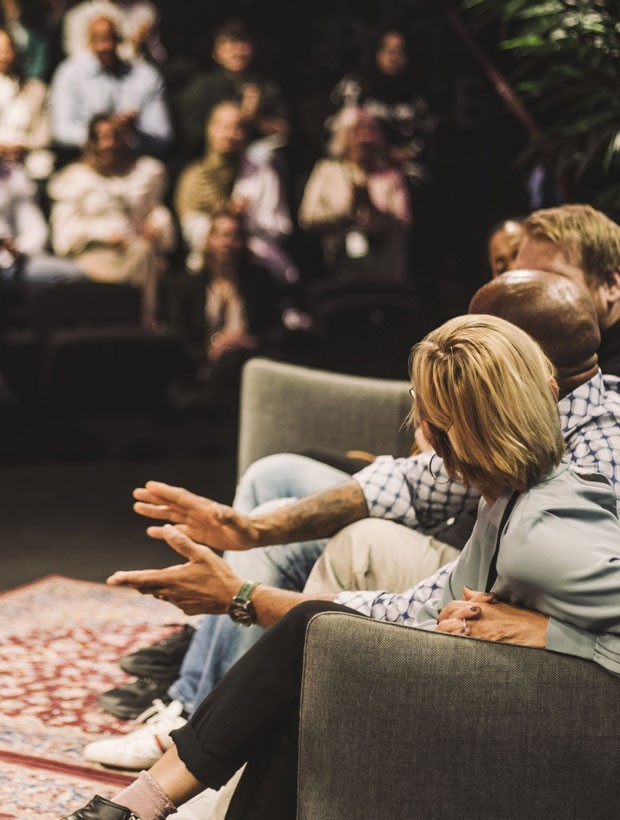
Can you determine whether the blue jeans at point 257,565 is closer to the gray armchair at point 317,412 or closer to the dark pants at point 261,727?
the gray armchair at point 317,412

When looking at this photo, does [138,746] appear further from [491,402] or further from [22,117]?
[22,117]

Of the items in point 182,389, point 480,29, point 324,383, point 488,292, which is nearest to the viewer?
point 488,292

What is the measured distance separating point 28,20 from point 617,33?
4060 mm

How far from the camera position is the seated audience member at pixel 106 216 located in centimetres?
568

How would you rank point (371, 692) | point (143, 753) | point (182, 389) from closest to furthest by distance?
point (371, 692) → point (143, 753) → point (182, 389)

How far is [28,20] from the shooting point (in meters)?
5.95

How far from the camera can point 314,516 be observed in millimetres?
2047

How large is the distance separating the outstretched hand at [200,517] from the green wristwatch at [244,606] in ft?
0.72

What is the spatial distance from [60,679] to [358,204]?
13.2ft

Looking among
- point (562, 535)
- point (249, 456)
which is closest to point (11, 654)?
point (249, 456)

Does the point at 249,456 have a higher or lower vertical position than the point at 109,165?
lower

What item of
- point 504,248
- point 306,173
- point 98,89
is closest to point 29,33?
point 98,89

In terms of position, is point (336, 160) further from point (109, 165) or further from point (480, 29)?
point (480, 29)

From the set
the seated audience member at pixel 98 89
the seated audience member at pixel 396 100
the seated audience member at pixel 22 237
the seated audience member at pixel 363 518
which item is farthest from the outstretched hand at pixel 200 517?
the seated audience member at pixel 396 100
